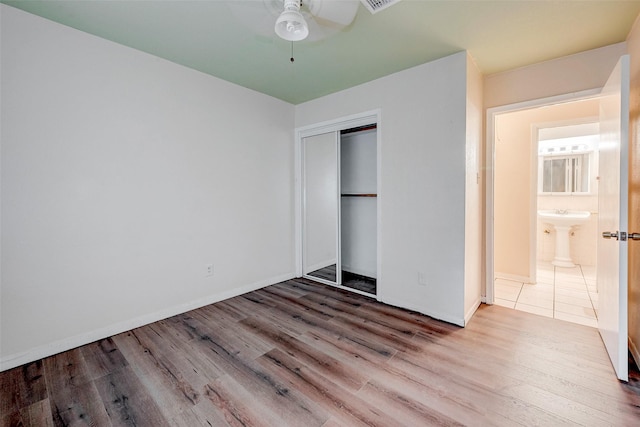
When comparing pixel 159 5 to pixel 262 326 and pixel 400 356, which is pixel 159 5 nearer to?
pixel 262 326

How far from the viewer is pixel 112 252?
2.29 metres

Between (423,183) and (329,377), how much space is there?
6.12ft

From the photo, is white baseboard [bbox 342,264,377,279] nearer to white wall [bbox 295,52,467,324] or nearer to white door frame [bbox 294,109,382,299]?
white door frame [bbox 294,109,382,299]

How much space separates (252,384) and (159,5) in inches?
101

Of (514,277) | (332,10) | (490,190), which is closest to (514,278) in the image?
(514,277)

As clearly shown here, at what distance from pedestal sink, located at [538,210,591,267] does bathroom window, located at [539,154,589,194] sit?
0.42 m

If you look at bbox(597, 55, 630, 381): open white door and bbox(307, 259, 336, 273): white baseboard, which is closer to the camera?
bbox(597, 55, 630, 381): open white door

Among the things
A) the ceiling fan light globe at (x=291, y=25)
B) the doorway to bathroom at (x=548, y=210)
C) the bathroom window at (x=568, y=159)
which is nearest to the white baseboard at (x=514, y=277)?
the doorway to bathroom at (x=548, y=210)

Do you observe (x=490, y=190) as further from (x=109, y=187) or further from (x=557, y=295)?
(x=109, y=187)

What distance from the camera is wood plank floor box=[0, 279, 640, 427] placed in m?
1.47

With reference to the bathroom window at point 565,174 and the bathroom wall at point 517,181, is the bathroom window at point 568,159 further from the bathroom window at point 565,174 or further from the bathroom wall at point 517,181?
the bathroom wall at point 517,181

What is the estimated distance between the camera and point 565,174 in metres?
4.56

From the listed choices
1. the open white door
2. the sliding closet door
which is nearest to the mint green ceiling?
the open white door

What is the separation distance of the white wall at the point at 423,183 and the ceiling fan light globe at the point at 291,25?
1568 mm
